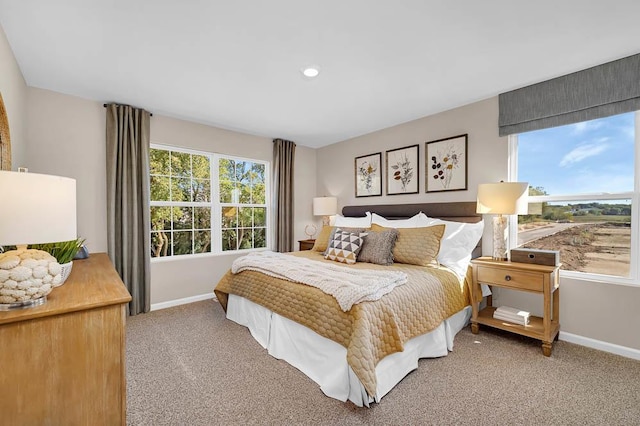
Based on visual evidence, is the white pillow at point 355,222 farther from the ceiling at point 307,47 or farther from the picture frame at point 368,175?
the ceiling at point 307,47

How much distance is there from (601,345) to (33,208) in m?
3.80

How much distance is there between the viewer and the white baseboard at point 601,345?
2256 millimetres

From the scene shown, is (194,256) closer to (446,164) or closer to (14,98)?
(14,98)

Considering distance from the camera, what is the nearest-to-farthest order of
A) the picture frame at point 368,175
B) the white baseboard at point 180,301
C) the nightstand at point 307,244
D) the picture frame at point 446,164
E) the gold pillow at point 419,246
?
the gold pillow at point 419,246, the picture frame at point 446,164, the white baseboard at point 180,301, the picture frame at point 368,175, the nightstand at point 307,244

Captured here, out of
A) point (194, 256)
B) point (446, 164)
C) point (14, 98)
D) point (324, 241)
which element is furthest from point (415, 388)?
Answer: point (14, 98)

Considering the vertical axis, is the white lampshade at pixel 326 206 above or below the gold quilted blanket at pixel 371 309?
above

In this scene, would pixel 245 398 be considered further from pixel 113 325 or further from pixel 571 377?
pixel 571 377

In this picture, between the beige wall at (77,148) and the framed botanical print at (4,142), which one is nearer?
the framed botanical print at (4,142)

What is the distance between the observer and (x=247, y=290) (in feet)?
8.77

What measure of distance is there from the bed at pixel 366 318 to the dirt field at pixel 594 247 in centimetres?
70

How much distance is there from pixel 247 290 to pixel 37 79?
2.71 meters

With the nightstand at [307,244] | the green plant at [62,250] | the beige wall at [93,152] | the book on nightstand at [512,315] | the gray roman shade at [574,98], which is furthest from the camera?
the nightstand at [307,244]

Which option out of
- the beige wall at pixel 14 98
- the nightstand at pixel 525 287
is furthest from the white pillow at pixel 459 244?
the beige wall at pixel 14 98

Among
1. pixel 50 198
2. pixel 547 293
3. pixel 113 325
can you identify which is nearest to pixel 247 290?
pixel 113 325
